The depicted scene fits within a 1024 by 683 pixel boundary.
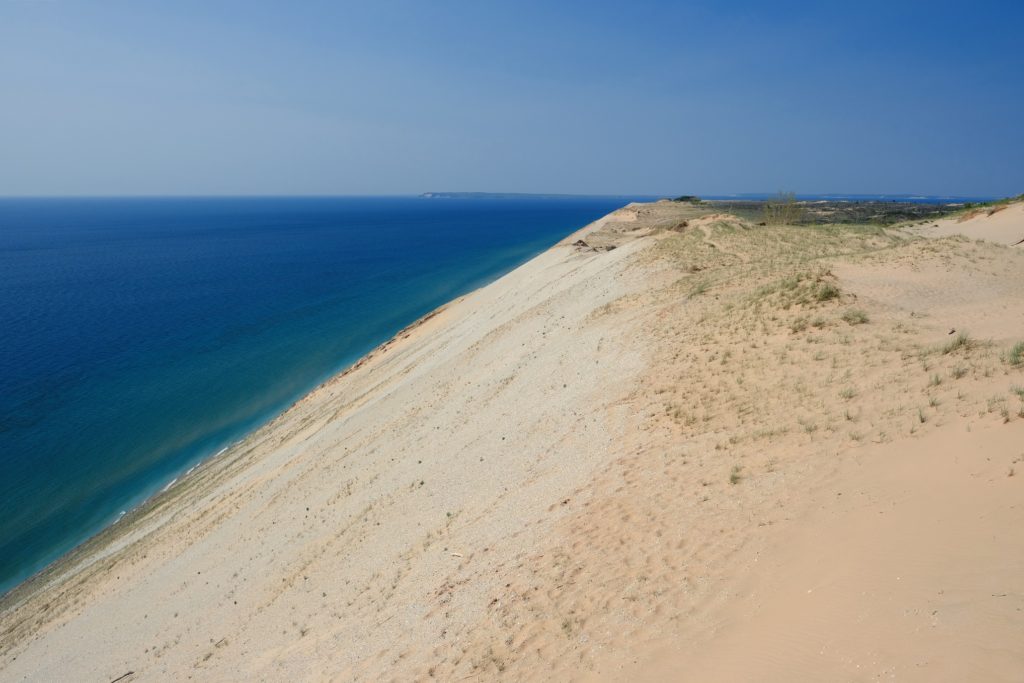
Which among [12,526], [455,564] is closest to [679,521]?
[455,564]

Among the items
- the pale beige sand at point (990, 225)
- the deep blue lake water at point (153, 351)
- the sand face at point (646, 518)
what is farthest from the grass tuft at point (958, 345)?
the deep blue lake water at point (153, 351)

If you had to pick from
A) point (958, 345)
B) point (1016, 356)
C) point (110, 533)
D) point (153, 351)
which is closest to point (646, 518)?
point (1016, 356)

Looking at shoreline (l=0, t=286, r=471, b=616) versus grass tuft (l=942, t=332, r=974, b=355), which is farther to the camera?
shoreline (l=0, t=286, r=471, b=616)

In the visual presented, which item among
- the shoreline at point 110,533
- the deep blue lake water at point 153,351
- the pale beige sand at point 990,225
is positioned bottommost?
the shoreline at point 110,533

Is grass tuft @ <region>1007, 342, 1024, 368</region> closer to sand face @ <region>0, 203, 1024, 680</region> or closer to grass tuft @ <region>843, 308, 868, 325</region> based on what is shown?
sand face @ <region>0, 203, 1024, 680</region>

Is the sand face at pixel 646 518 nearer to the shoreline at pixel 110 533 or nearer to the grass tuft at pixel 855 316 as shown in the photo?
the grass tuft at pixel 855 316

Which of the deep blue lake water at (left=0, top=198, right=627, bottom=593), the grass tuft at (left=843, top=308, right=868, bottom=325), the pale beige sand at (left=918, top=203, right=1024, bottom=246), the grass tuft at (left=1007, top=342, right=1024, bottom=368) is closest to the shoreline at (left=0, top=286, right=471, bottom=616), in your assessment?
the deep blue lake water at (left=0, top=198, right=627, bottom=593)
